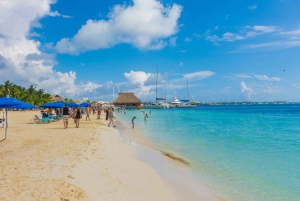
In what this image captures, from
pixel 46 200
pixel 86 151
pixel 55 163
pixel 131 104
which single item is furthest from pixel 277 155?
pixel 131 104

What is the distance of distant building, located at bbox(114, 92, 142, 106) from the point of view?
83.5m

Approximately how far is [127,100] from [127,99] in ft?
1.45

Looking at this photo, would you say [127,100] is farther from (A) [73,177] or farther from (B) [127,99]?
(A) [73,177]

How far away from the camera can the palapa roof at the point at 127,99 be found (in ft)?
274

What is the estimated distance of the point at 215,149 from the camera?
11.9 m

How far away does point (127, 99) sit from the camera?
3307 inches

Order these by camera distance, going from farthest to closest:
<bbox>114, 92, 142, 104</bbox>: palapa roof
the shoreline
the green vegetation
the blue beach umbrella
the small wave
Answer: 1. <bbox>114, 92, 142, 104</bbox>: palapa roof
2. the green vegetation
3. the blue beach umbrella
4. the small wave
5. the shoreline

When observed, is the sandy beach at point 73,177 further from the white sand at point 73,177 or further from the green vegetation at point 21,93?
the green vegetation at point 21,93

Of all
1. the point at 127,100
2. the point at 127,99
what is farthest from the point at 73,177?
the point at 127,99

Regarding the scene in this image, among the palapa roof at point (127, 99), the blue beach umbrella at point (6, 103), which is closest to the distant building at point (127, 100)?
the palapa roof at point (127, 99)

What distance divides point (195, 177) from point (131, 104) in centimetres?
7741

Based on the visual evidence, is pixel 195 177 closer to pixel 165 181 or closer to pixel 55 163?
pixel 165 181

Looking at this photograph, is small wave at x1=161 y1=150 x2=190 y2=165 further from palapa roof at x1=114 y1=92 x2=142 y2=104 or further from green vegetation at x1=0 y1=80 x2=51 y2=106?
palapa roof at x1=114 y1=92 x2=142 y2=104

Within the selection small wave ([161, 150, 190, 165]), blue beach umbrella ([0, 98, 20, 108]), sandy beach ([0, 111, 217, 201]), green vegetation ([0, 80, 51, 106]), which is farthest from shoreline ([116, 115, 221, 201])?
green vegetation ([0, 80, 51, 106])
